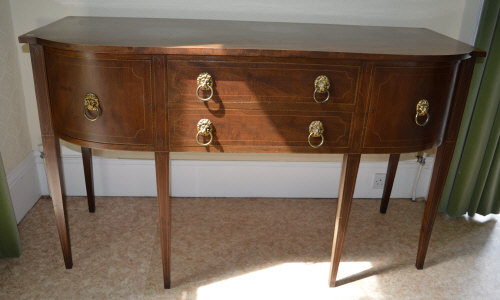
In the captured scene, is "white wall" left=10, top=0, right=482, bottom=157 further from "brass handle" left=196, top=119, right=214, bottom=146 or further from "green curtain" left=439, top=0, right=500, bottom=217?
"brass handle" left=196, top=119, right=214, bottom=146

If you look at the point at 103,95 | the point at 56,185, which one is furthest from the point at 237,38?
the point at 56,185

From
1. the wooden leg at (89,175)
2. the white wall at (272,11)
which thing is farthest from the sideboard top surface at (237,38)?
the wooden leg at (89,175)

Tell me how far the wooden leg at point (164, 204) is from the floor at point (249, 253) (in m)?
0.12

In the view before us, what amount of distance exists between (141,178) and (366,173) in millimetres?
1144

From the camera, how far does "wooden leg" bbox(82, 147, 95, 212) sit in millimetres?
1981

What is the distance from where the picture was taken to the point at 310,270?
1.82m

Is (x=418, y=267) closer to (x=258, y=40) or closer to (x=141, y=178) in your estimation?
(x=258, y=40)

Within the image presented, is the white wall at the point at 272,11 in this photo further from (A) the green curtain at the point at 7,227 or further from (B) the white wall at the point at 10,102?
(A) the green curtain at the point at 7,227

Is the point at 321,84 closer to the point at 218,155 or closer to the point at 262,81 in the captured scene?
the point at 262,81

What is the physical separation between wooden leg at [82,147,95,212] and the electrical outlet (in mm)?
1396

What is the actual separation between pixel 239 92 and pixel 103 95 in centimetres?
42

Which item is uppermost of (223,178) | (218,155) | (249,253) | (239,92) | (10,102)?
(239,92)

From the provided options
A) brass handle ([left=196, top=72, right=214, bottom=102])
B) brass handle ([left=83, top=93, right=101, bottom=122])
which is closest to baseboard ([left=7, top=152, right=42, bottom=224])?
brass handle ([left=83, top=93, right=101, bottom=122])

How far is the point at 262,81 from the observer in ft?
4.50
